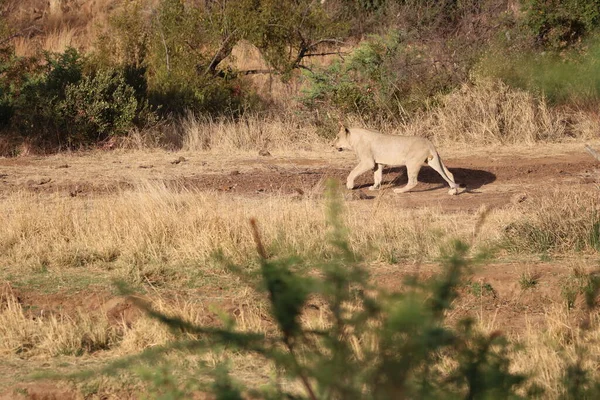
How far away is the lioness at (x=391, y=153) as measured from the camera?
13.9m

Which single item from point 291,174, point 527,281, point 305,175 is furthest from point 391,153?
point 527,281

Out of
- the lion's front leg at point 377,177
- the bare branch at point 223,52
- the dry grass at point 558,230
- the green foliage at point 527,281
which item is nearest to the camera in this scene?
the green foliage at point 527,281

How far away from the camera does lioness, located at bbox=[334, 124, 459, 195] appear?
1392cm

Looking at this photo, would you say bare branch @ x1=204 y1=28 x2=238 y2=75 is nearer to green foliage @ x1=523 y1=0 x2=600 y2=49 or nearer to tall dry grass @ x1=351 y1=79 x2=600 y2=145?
tall dry grass @ x1=351 y1=79 x2=600 y2=145

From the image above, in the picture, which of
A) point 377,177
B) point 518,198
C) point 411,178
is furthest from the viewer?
point 377,177

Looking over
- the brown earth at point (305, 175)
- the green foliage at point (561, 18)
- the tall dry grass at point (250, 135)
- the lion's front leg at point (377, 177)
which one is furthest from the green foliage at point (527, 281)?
the green foliage at point (561, 18)

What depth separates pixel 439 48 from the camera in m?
20.3

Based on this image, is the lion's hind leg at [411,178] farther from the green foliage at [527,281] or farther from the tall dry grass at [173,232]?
the green foliage at [527,281]

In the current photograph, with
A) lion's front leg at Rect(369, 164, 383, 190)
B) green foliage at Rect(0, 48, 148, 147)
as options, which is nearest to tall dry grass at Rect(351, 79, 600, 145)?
lion's front leg at Rect(369, 164, 383, 190)

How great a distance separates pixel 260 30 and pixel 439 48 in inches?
154

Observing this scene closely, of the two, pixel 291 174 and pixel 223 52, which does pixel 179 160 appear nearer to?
pixel 291 174

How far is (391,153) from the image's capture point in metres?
14.1

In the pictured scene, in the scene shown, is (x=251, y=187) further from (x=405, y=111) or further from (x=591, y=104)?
(x=591, y=104)

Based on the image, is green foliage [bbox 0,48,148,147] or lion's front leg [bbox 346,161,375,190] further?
green foliage [bbox 0,48,148,147]
